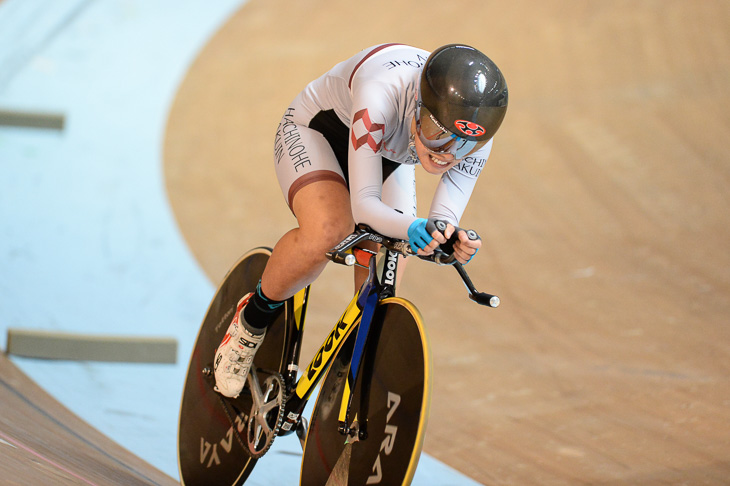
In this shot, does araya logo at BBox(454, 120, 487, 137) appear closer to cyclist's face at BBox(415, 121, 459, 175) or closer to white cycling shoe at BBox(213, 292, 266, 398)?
cyclist's face at BBox(415, 121, 459, 175)

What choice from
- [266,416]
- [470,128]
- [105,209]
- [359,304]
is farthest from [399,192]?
[105,209]

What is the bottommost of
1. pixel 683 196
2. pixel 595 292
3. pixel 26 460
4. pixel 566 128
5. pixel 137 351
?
pixel 26 460

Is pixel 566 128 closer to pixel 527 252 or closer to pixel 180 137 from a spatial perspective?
pixel 527 252

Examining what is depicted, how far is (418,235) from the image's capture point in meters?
1.83

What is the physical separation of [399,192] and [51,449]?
1.32 meters

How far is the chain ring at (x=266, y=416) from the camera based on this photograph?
7.97 feet

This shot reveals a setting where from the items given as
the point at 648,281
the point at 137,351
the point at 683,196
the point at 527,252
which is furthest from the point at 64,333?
the point at 683,196

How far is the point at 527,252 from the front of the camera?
5461 mm

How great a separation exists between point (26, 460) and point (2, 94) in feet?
20.3

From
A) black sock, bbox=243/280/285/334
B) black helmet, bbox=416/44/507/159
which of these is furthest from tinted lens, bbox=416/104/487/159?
black sock, bbox=243/280/285/334

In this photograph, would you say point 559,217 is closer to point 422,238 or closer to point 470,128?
point 470,128

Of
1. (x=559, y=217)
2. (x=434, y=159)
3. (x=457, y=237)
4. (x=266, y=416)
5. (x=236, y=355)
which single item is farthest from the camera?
(x=559, y=217)

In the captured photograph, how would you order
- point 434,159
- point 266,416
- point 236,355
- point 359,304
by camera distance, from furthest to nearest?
point 236,355 → point 266,416 → point 359,304 → point 434,159

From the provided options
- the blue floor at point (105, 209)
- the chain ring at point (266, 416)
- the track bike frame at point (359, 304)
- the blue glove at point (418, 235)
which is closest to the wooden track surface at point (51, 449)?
the blue floor at point (105, 209)
